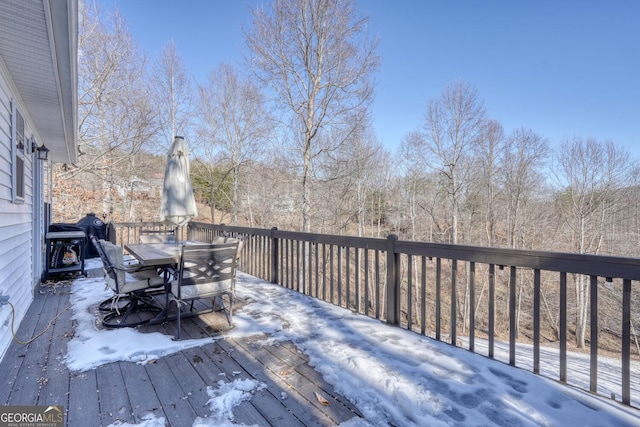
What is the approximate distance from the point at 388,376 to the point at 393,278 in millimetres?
1151

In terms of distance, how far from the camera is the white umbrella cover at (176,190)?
3.98m

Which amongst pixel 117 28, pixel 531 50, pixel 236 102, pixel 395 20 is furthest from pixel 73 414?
pixel 531 50

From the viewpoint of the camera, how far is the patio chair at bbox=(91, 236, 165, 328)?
3.15 meters

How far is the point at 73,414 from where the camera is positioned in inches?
69.0

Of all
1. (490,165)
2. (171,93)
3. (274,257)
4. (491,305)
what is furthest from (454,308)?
(490,165)

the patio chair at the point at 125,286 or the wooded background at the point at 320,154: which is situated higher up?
the wooded background at the point at 320,154

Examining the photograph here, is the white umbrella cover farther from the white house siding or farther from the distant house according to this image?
the white house siding

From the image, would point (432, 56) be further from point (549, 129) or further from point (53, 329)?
point (53, 329)

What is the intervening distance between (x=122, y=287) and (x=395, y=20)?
977 centimetres

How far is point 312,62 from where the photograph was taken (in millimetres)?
8359

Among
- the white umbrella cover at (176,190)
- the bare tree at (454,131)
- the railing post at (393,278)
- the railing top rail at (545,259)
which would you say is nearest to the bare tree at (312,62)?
the white umbrella cover at (176,190)

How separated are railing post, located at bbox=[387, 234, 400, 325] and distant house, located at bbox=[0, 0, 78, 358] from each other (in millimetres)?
3143

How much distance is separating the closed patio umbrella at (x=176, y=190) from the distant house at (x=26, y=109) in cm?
119

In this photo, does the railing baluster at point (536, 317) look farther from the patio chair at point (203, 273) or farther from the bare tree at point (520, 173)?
the bare tree at point (520, 173)
